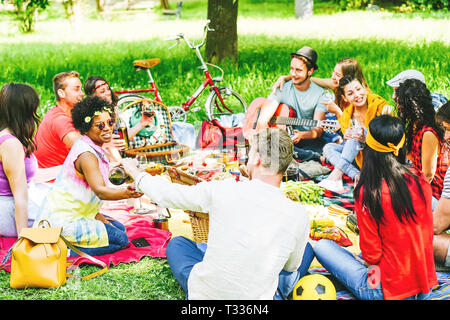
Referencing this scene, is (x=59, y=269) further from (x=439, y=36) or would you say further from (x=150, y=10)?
(x=150, y=10)

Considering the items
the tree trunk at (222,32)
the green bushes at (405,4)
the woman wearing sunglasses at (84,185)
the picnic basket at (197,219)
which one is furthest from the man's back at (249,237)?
the green bushes at (405,4)

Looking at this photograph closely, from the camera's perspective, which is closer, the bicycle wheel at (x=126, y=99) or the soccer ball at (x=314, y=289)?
the soccer ball at (x=314, y=289)

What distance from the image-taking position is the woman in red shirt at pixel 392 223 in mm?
3021

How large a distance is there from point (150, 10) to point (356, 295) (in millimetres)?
29931

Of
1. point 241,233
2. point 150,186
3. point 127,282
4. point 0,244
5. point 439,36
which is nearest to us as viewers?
point 241,233

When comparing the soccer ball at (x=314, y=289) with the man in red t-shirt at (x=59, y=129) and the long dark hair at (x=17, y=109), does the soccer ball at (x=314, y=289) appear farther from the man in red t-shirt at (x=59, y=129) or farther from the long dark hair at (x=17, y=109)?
the man in red t-shirt at (x=59, y=129)

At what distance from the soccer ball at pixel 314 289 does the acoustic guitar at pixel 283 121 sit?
8.93ft

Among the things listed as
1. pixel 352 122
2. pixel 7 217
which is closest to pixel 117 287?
pixel 7 217

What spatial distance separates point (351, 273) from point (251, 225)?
0.98 metres

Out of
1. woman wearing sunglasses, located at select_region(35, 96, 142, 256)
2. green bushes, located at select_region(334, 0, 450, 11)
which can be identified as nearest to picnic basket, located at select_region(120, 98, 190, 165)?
woman wearing sunglasses, located at select_region(35, 96, 142, 256)

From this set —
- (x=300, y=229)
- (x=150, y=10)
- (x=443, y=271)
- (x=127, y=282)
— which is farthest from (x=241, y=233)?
(x=150, y=10)

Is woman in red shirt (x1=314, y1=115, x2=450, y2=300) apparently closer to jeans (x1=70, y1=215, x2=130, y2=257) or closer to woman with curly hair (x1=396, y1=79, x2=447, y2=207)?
woman with curly hair (x1=396, y1=79, x2=447, y2=207)
